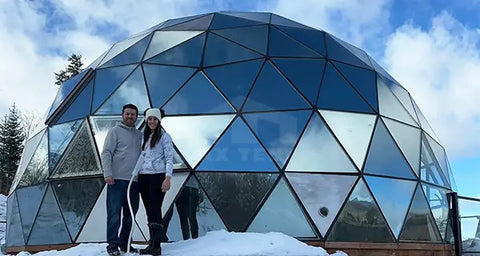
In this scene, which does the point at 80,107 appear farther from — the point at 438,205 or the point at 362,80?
the point at 438,205

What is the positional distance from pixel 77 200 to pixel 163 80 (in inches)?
121

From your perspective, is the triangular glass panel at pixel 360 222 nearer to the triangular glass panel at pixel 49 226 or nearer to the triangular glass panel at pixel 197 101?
the triangular glass panel at pixel 197 101

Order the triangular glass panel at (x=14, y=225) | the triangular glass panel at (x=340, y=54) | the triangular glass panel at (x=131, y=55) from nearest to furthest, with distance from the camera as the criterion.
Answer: the triangular glass panel at (x=14, y=225), the triangular glass panel at (x=131, y=55), the triangular glass panel at (x=340, y=54)

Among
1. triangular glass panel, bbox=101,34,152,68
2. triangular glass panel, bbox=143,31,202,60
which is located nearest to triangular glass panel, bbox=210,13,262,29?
triangular glass panel, bbox=143,31,202,60

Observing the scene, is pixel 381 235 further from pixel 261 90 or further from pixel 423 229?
pixel 261 90

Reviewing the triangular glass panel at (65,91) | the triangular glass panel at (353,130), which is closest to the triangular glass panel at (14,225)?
the triangular glass panel at (65,91)

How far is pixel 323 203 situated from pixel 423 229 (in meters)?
2.59

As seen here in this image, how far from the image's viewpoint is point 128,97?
420 inches

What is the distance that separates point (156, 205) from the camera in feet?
21.4

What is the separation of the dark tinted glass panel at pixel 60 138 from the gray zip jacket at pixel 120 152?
4384mm

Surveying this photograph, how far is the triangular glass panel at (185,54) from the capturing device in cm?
1105

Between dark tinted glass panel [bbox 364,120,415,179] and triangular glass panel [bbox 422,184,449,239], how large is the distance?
2.39ft

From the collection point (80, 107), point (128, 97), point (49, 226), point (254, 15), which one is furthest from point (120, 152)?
point (254, 15)

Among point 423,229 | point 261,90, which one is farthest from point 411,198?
point 261,90
